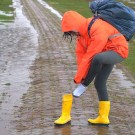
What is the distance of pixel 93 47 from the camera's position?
19.2 ft

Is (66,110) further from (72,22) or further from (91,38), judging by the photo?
(72,22)

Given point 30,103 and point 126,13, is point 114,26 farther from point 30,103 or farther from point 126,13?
point 30,103

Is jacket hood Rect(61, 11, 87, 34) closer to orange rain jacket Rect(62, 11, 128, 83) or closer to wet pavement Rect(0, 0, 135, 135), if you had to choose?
orange rain jacket Rect(62, 11, 128, 83)

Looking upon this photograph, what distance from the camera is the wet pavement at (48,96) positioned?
20.6ft

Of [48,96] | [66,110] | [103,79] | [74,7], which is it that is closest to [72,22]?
[103,79]

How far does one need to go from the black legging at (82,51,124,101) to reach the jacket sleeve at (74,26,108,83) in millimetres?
63

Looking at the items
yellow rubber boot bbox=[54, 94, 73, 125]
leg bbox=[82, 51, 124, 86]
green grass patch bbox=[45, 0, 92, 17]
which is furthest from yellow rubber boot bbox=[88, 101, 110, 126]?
green grass patch bbox=[45, 0, 92, 17]

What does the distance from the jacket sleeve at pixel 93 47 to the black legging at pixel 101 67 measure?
63 millimetres

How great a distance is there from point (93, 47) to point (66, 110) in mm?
1035

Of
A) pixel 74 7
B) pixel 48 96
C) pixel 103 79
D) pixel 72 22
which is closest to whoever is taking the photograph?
pixel 72 22

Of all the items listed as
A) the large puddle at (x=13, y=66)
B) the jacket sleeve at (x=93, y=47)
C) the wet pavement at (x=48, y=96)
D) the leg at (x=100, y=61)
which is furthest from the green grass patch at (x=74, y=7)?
the jacket sleeve at (x=93, y=47)

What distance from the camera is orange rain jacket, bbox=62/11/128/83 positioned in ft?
19.2

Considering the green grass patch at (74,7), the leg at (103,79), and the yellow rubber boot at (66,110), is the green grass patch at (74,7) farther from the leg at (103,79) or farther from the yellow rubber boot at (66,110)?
the yellow rubber boot at (66,110)

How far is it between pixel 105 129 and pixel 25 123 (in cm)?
110
